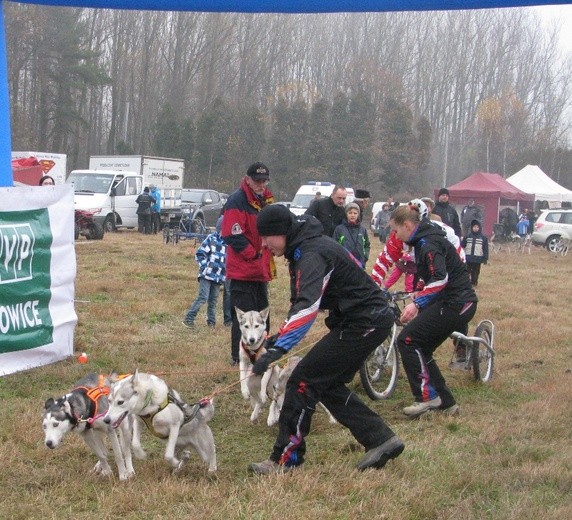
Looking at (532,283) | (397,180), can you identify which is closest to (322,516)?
(532,283)

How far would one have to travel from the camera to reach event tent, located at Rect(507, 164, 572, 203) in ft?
149

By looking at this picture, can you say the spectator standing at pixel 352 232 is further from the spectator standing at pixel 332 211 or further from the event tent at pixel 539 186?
the event tent at pixel 539 186

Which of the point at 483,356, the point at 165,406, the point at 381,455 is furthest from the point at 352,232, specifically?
the point at 165,406

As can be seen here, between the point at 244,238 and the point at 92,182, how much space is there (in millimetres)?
22490

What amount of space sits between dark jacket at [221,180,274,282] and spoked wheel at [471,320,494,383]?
2.54 meters

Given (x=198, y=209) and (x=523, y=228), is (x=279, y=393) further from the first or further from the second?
(x=523, y=228)

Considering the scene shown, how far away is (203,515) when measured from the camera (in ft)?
15.1

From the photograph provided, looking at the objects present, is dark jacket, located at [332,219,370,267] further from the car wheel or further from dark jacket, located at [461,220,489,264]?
the car wheel

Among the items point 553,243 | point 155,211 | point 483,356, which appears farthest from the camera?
point 553,243

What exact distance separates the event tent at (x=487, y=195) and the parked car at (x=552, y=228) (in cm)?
370

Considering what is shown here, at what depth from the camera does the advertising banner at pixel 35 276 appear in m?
8.09

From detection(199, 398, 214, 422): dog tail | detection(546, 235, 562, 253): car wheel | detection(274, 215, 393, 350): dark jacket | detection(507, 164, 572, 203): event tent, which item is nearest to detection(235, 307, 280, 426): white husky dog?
detection(199, 398, 214, 422): dog tail

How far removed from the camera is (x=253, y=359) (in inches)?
288

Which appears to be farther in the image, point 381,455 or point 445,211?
point 445,211
